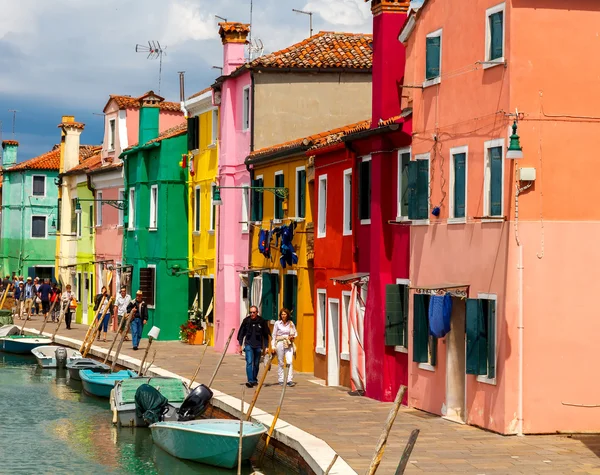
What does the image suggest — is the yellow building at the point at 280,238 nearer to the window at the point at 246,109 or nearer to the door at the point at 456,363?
the window at the point at 246,109

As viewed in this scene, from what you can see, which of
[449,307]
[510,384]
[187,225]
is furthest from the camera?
[187,225]

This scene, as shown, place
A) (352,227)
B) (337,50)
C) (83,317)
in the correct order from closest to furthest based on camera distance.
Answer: (352,227) → (337,50) → (83,317)

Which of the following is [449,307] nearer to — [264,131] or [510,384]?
[510,384]

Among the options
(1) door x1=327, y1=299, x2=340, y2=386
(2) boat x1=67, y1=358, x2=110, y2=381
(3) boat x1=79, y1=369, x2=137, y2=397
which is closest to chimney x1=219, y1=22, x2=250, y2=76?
(2) boat x1=67, y1=358, x2=110, y2=381

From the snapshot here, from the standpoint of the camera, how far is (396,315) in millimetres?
24625

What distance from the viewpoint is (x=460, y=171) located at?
2188cm

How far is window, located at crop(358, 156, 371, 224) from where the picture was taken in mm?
26766

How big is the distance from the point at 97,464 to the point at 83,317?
33.4 m

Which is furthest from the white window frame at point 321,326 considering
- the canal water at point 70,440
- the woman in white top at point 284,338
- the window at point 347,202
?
the canal water at point 70,440

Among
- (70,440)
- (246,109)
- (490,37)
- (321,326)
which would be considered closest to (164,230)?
(246,109)

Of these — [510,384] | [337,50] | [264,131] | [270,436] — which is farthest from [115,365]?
[510,384]

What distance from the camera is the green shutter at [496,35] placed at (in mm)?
20281

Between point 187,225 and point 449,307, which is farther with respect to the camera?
point 187,225

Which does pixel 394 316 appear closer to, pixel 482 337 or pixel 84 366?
pixel 482 337
